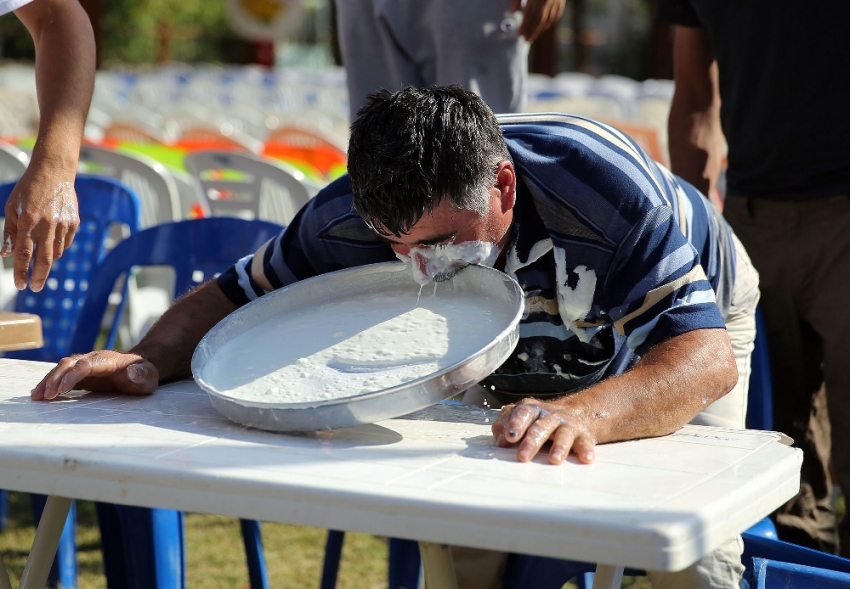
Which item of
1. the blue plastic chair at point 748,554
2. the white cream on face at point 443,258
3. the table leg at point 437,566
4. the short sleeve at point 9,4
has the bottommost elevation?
the blue plastic chair at point 748,554

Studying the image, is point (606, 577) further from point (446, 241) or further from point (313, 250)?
point (313, 250)

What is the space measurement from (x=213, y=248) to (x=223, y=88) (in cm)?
1345

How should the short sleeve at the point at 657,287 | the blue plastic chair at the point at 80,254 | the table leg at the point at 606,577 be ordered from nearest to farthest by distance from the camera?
the table leg at the point at 606,577 → the short sleeve at the point at 657,287 → the blue plastic chair at the point at 80,254

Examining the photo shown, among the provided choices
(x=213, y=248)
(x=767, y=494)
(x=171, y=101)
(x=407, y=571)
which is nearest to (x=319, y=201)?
(x=213, y=248)

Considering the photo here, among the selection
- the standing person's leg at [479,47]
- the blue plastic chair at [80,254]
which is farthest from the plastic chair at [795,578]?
the blue plastic chair at [80,254]

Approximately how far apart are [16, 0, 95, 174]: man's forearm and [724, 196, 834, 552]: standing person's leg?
5.50 feet

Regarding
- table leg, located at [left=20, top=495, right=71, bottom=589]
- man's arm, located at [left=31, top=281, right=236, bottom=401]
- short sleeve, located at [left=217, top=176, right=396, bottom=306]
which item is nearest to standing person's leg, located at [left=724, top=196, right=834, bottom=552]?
short sleeve, located at [left=217, top=176, right=396, bottom=306]

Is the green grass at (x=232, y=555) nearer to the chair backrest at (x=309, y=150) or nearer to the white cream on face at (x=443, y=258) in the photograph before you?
the white cream on face at (x=443, y=258)

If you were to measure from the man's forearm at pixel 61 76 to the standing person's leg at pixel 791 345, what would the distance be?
168 centimetres

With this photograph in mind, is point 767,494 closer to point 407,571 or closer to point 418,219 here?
point 418,219

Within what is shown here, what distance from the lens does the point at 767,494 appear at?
1.18m

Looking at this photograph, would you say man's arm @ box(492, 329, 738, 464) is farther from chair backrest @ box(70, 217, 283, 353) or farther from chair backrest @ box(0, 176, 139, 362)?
chair backrest @ box(0, 176, 139, 362)

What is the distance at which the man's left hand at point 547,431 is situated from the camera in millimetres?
1239

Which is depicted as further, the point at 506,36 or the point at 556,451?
the point at 506,36
